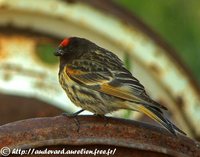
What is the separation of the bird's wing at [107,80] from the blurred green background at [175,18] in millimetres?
3566

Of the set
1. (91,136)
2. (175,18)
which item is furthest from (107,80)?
(175,18)

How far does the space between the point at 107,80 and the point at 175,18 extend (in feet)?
14.1

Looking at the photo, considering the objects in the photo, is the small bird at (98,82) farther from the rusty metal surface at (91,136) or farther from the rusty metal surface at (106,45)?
the rusty metal surface at (91,136)

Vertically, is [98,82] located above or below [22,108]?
below

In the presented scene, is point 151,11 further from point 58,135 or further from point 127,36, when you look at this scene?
point 58,135

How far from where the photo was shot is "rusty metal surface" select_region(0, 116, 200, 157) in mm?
3068

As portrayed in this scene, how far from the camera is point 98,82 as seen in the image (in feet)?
14.5

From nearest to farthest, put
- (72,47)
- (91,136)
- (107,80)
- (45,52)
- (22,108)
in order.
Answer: (91,136)
(107,80)
(72,47)
(22,108)
(45,52)

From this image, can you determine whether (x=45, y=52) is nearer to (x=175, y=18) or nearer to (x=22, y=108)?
(x=22, y=108)

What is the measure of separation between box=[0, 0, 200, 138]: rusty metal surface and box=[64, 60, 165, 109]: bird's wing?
22.1 inches

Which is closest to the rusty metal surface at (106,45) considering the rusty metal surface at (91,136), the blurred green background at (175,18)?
the rusty metal surface at (91,136)

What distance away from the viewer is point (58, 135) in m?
3.13

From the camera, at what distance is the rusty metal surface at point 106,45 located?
202 inches

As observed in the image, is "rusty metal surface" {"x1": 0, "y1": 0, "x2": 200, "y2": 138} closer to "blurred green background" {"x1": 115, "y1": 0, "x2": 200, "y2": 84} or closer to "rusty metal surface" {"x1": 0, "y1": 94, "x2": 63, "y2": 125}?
"rusty metal surface" {"x1": 0, "y1": 94, "x2": 63, "y2": 125}
